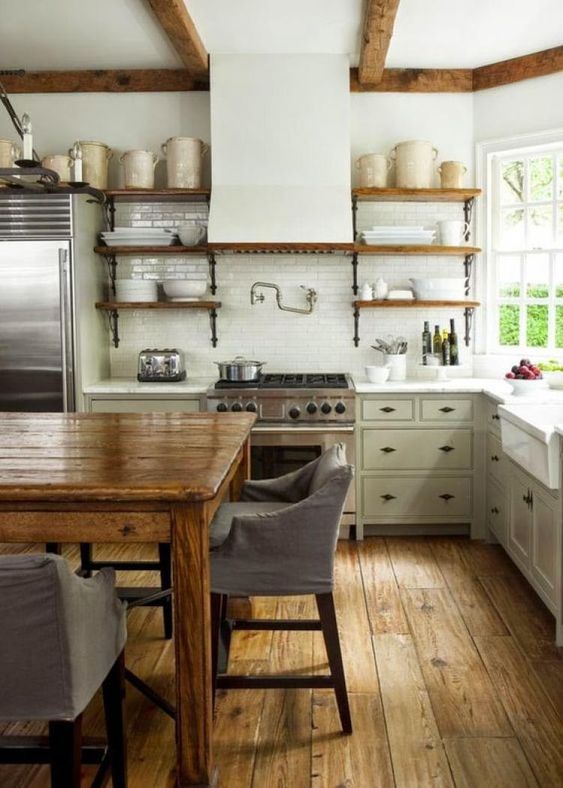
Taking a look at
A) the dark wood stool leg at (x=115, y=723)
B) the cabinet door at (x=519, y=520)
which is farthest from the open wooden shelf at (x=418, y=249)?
the dark wood stool leg at (x=115, y=723)

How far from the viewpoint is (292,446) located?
502cm

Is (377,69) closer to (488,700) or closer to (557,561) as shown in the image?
(557,561)

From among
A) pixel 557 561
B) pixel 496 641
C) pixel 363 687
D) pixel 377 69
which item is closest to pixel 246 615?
pixel 363 687

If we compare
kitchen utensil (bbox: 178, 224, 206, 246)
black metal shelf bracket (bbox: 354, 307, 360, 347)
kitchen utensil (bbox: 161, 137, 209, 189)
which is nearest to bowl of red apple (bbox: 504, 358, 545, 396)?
black metal shelf bracket (bbox: 354, 307, 360, 347)

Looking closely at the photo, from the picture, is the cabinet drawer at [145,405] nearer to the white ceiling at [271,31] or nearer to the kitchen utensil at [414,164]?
the kitchen utensil at [414,164]

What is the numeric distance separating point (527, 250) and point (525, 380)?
1292 mm

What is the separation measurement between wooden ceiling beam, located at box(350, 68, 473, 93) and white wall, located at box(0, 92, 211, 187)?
3.80ft

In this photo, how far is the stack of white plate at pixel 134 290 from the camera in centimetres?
556

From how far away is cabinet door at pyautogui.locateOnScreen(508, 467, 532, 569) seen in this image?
3975mm

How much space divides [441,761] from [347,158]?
3941 mm

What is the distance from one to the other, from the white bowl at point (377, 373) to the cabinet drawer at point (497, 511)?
953mm

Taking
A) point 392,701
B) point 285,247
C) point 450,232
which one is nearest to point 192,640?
point 392,701

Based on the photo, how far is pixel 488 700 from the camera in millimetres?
2943

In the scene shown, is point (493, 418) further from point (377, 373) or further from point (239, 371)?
point (239, 371)
